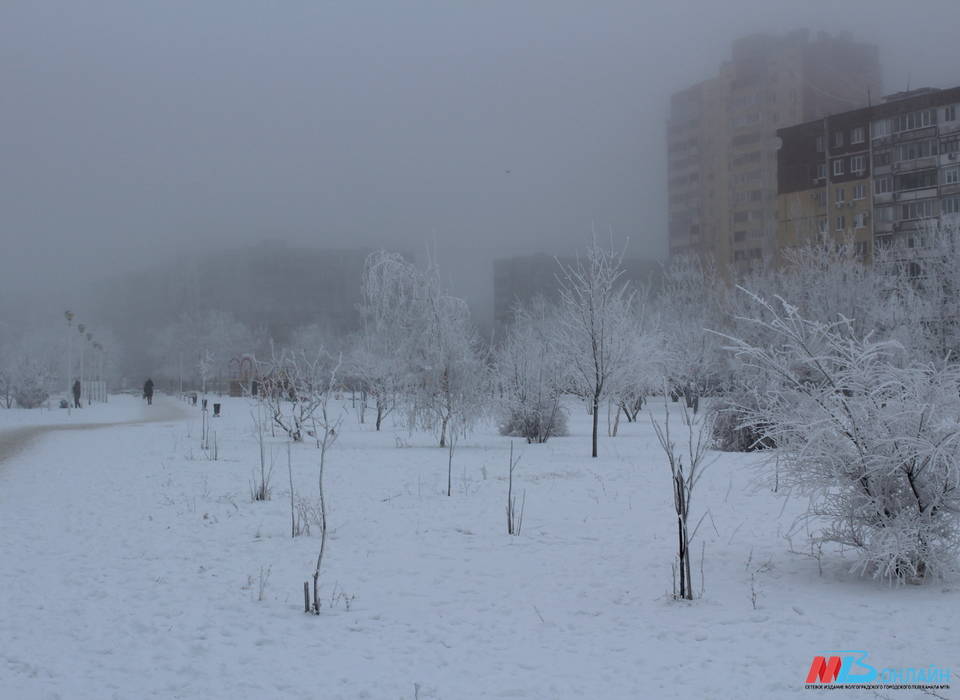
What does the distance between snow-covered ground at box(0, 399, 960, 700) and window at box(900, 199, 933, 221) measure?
59.7m

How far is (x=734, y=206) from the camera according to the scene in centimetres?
9162

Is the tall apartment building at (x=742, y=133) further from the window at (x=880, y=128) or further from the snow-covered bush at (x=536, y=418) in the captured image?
the snow-covered bush at (x=536, y=418)

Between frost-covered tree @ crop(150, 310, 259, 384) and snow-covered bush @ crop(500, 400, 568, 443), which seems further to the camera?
frost-covered tree @ crop(150, 310, 259, 384)

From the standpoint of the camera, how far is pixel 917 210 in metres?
66.3

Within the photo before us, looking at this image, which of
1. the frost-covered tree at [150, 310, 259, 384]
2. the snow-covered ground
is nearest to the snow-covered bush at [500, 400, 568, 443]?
the snow-covered ground

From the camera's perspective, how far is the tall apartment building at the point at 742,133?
90.5 metres

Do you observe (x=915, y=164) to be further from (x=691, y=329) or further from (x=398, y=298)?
(x=398, y=298)

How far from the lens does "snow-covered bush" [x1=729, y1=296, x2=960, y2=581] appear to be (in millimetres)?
7480

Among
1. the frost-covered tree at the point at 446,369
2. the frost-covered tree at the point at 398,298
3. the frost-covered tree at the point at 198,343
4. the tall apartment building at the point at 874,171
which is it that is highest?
the tall apartment building at the point at 874,171

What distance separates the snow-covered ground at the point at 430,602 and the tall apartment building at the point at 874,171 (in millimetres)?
55656

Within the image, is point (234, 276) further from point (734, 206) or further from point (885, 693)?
point (885, 693)

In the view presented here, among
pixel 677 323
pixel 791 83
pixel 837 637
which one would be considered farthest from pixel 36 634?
pixel 791 83

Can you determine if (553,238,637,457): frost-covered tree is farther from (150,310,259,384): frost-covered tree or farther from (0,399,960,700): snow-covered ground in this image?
(150,310,259,384): frost-covered tree

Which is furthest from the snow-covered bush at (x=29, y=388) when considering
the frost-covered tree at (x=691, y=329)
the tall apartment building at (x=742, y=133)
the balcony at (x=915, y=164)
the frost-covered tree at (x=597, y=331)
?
the balcony at (x=915, y=164)
